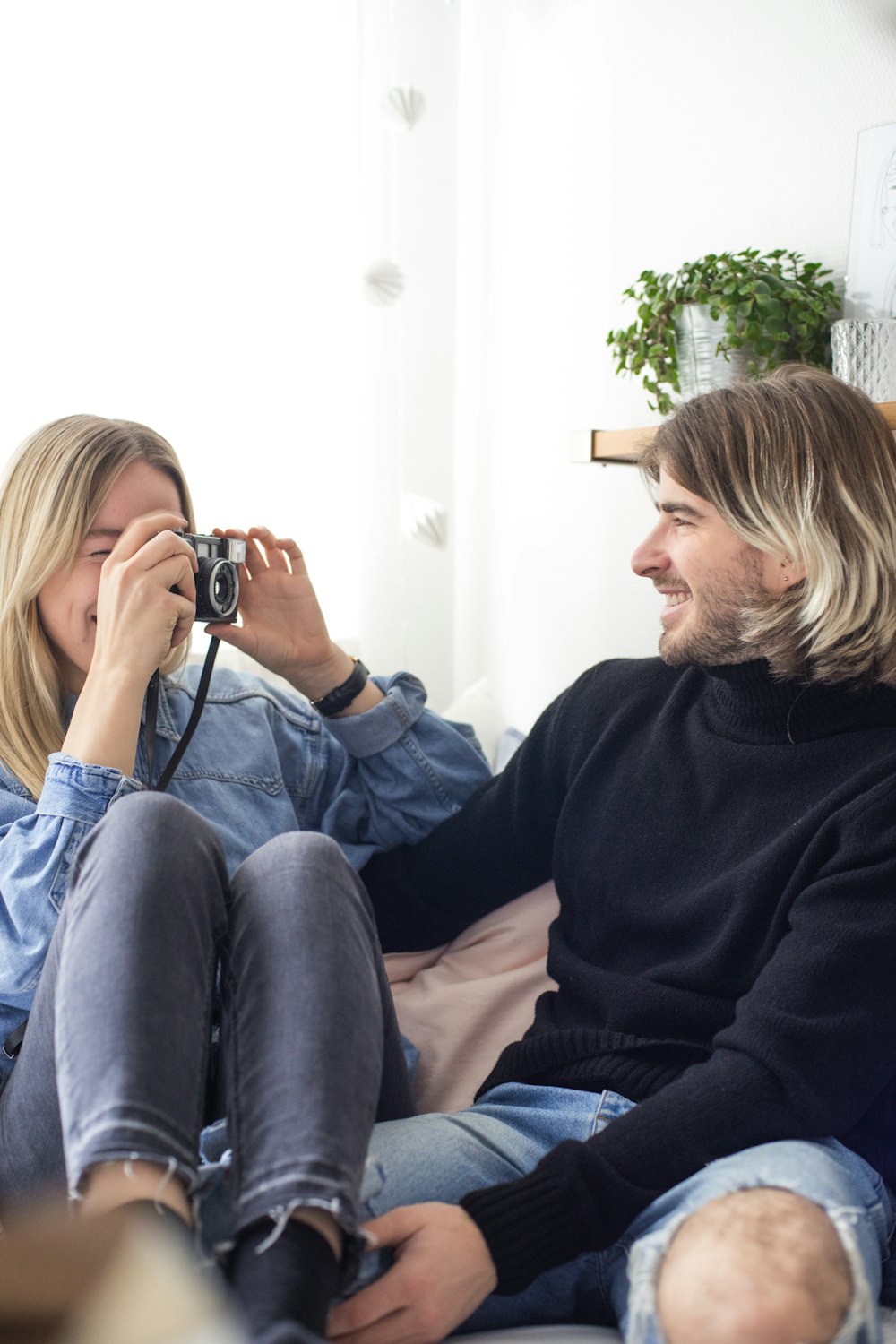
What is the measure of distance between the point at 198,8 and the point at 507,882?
4.37 feet

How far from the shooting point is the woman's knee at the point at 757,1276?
27.2 inches

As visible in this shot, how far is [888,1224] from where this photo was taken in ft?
3.04

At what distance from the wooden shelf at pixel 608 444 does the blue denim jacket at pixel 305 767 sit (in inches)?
16.2

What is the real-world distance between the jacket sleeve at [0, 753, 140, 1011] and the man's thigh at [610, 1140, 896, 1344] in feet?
1.74

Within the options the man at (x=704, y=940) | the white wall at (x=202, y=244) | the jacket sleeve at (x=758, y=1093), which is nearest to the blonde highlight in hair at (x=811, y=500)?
the man at (x=704, y=940)

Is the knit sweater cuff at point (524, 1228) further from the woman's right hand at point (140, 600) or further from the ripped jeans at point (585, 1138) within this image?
the woman's right hand at point (140, 600)

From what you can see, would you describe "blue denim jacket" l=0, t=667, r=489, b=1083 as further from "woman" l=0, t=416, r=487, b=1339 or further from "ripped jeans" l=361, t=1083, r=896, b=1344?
"ripped jeans" l=361, t=1083, r=896, b=1344

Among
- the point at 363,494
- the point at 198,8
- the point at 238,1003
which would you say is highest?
the point at 198,8

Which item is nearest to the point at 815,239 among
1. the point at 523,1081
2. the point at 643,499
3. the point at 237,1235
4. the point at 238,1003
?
the point at 643,499

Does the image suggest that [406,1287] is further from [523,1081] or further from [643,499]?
[643,499]

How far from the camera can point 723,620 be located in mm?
1138

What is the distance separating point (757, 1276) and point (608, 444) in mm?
1083

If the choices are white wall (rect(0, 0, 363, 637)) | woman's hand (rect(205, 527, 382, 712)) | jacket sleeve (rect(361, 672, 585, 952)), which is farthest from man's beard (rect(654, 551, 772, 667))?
white wall (rect(0, 0, 363, 637))

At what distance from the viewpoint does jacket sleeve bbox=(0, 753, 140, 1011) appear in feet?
3.14
